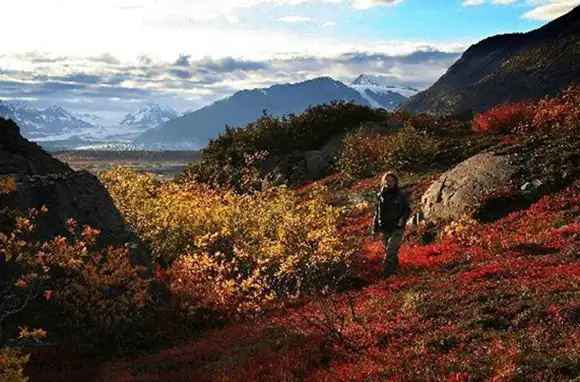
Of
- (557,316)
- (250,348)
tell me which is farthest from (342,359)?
(557,316)

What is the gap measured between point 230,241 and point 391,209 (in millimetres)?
6780

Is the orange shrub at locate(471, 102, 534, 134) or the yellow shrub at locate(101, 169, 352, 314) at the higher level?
the orange shrub at locate(471, 102, 534, 134)

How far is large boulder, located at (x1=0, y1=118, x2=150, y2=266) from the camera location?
56.8 feet

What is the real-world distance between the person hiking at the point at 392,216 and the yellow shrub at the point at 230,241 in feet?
4.85

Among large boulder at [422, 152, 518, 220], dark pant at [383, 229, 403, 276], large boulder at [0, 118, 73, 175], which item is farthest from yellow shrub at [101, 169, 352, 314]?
large boulder at [422, 152, 518, 220]

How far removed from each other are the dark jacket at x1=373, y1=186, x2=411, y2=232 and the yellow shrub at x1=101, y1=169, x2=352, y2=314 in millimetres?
1570

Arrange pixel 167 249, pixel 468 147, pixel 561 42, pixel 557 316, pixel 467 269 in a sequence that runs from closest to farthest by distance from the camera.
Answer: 1. pixel 557 316
2. pixel 467 269
3. pixel 167 249
4. pixel 468 147
5. pixel 561 42

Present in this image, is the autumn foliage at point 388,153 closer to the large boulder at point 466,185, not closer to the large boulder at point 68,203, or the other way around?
the large boulder at point 466,185

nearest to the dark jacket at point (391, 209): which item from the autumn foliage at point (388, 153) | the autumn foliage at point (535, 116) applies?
the autumn foliage at point (388, 153)

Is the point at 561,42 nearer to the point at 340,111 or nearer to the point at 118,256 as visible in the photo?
the point at 340,111

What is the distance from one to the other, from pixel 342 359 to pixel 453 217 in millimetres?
13696

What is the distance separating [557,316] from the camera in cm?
1087

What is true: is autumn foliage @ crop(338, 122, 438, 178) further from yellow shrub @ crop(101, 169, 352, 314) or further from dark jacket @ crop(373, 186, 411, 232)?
dark jacket @ crop(373, 186, 411, 232)

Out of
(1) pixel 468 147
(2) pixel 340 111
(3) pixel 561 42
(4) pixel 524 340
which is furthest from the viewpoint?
(3) pixel 561 42
